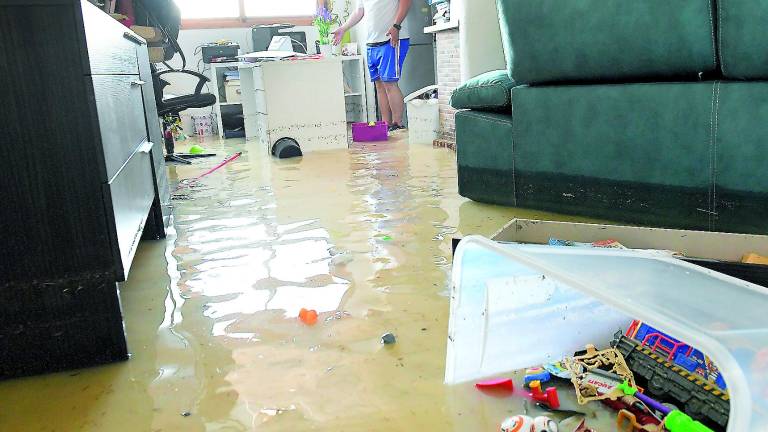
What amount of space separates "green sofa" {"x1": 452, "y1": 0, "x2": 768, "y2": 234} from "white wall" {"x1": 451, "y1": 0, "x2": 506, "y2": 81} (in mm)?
1342

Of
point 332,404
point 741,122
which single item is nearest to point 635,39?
point 741,122

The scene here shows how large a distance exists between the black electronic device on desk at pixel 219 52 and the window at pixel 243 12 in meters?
0.55

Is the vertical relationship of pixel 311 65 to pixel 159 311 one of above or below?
above

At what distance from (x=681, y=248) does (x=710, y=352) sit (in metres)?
1.00

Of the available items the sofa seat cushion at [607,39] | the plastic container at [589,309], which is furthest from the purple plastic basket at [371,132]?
the plastic container at [589,309]

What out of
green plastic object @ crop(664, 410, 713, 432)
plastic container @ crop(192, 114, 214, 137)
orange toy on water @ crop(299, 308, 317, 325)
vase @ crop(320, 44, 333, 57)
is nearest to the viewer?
green plastic object @ crop(664, 410, 713, 432)

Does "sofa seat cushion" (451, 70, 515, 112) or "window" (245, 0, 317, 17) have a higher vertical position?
"window" (245, 0, 317, 17)

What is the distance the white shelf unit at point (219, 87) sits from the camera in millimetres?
5672

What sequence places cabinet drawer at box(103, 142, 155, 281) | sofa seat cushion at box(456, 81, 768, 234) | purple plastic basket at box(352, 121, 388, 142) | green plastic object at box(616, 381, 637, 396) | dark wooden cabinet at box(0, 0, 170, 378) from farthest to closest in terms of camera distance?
1. purple plastic basket at box(352, 121, 388, 142)
2. sofa seat cushion at box(456, 81, 768, 234)
3. cabinet drawer at box(103, 142, 155, 281)
4. dark wooden cabinet at box(0, 0, 170, 378)
5. green plastic object at box(616, 381, 637, 396)

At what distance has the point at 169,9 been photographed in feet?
12.3

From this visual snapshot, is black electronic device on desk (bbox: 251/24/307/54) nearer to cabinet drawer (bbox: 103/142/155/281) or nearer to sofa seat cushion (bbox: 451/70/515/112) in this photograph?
sofa seat cushion (bbox: 451/70/515/112)

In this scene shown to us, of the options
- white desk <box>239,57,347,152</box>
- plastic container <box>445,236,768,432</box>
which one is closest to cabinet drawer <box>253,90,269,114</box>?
white desk <box>239,57,347,152</box>

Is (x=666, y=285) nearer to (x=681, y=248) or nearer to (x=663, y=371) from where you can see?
(x=663, y=371)

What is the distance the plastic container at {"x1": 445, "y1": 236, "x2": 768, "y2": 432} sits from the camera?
2.11ft
